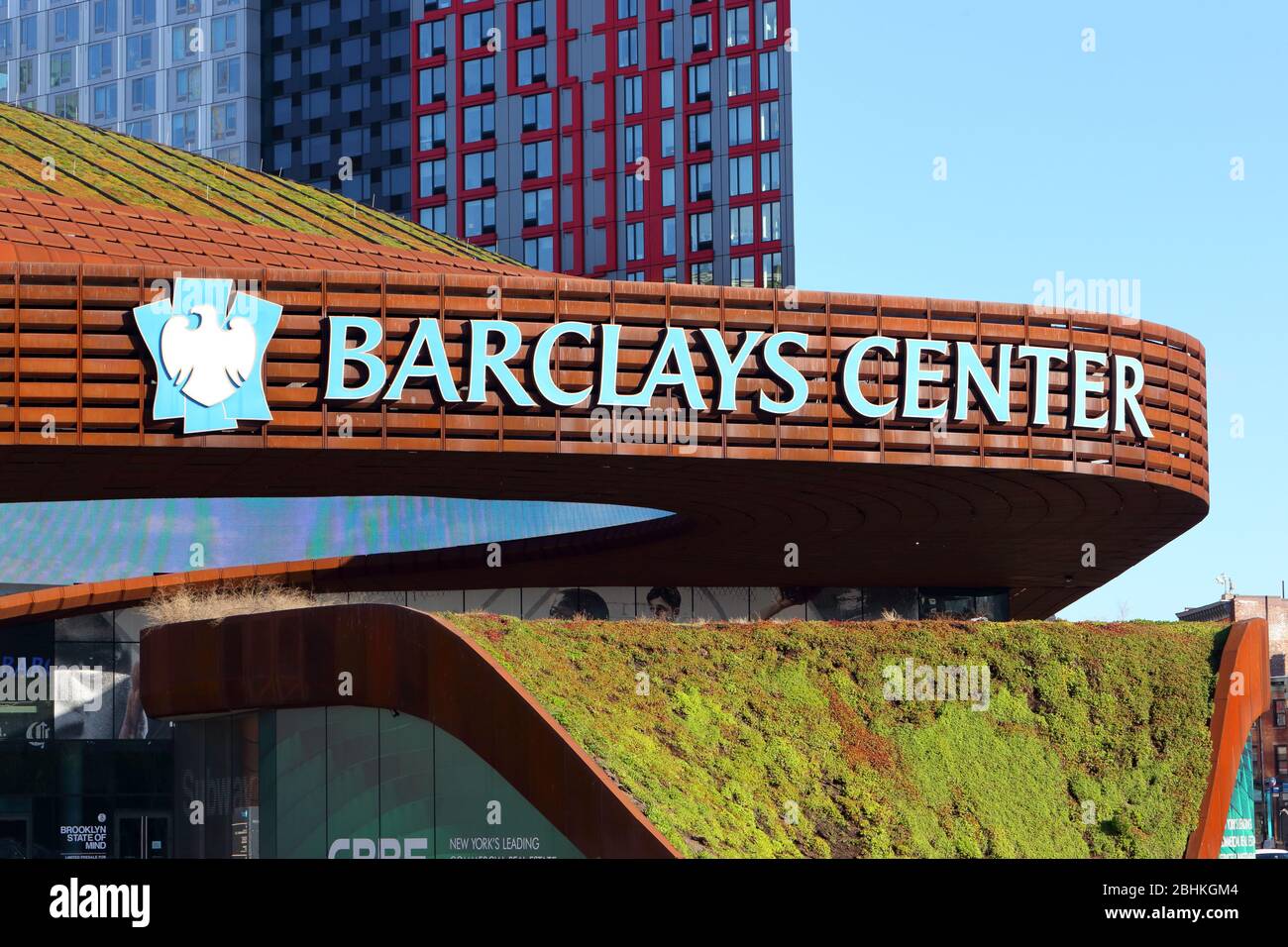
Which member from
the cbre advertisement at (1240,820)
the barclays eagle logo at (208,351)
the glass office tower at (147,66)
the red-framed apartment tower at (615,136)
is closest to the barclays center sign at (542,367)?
the barclays eagle logo at (208,351)

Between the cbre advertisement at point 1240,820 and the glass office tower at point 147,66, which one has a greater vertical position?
the glass office tower at point 147,66

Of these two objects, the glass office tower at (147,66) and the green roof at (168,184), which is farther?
the glass office tower at (147,66)

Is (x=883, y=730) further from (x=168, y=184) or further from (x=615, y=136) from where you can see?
(x=615, y=136)

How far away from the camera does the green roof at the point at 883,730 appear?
28922 millimetres

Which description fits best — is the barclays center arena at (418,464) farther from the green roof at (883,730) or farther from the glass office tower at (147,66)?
the glass office tower at (147,66)

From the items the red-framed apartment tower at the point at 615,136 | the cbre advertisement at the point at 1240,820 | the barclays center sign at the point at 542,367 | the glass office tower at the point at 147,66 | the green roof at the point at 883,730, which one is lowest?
the cbre advertisement at the point at 1240,820

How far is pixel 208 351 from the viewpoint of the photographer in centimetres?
3306

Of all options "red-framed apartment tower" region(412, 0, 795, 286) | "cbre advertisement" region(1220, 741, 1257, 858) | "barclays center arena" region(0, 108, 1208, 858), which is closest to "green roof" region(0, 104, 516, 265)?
"barclays center arena" region(0, 108, 1208, 858)

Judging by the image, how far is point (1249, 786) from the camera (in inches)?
1441

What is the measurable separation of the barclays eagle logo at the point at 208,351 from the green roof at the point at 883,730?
603cm

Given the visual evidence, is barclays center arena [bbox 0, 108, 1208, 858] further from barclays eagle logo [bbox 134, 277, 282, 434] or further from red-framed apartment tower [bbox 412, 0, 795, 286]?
red-framed apartment tower [bbox 412, 0, 795, 286]

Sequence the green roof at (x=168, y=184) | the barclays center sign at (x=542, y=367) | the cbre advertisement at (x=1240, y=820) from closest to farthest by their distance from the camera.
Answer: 1. the barclays center sign at (x=542, y=367)
2. the cbre advertisement at (x=1240, y=820)
3. the green roof at (x=168, y=184)
